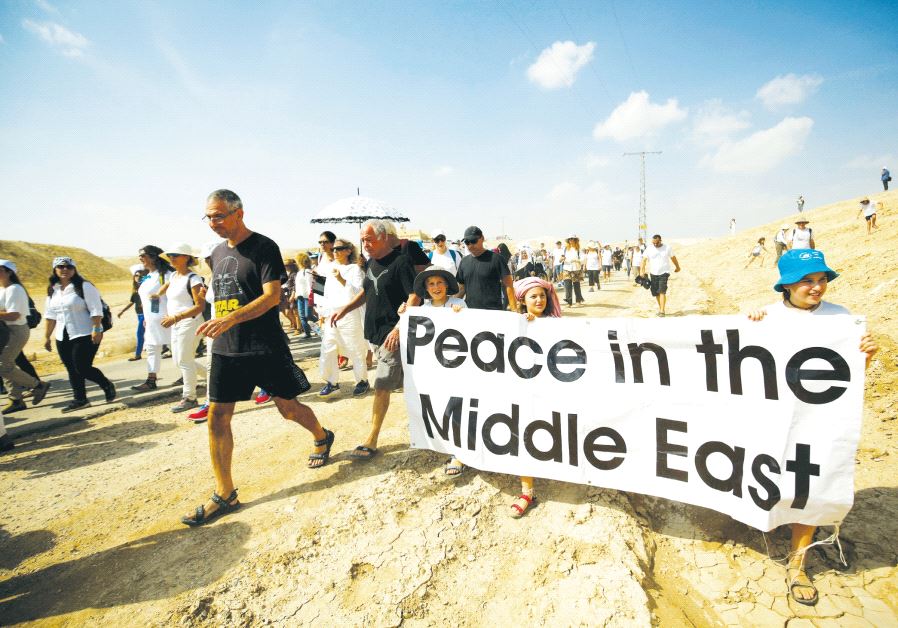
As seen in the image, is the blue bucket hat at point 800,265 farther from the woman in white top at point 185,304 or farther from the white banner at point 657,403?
the woman in white top at point 185,304

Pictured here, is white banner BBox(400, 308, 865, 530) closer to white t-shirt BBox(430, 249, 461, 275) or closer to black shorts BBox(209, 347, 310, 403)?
black shorts BBox(209, 347, 310, 403)

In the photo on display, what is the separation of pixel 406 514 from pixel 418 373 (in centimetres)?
103

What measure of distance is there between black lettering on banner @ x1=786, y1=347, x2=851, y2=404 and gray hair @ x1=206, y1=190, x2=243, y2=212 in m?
3.73

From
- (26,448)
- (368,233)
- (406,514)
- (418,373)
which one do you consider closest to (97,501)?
(26,448)

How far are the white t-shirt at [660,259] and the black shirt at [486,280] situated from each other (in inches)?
219

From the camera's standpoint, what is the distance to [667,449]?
99.3 inches

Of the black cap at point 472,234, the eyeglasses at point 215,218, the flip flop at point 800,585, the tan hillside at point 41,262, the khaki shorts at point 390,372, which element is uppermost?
the tan hillside at point 41,262

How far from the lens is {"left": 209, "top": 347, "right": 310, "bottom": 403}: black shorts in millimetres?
2885

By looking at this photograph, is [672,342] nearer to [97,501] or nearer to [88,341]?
[97,501]

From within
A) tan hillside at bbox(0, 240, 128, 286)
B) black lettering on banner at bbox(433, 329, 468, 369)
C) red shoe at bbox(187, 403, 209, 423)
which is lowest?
red shoe at bbox(187, 403, 209, 423)

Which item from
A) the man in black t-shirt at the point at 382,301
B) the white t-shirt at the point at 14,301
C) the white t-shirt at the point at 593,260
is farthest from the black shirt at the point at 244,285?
the white t-shirt at the point at 593,260

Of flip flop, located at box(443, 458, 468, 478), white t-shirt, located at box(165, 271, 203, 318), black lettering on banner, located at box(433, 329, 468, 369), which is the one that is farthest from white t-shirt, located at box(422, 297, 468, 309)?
white t-shirt, located at box(165, 271, 203, 318)

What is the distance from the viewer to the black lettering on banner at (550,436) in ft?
9.07

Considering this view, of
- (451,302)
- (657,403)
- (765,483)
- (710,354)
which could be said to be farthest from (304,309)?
(765,483)
